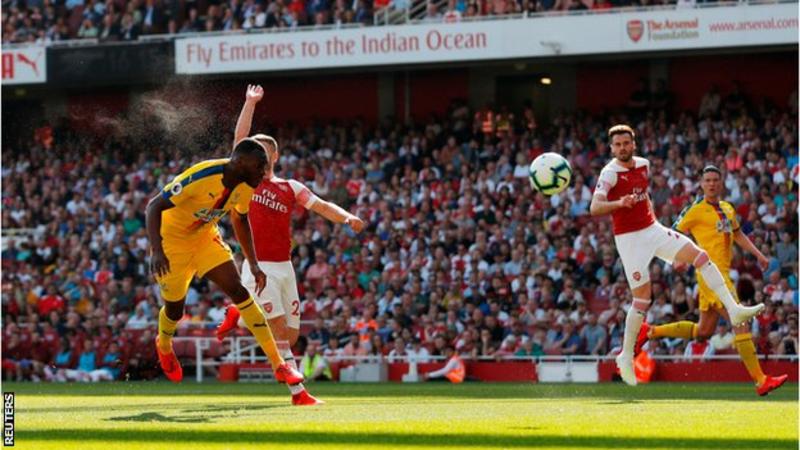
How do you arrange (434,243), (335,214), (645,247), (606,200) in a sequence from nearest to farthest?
1. (335,214)
2. (606,200)
3. (645,247)
4. (434,243)

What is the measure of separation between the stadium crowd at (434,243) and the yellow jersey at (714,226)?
587cm

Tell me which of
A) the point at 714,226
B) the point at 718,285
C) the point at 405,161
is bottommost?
the point at 718,285

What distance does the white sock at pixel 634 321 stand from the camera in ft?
49.3

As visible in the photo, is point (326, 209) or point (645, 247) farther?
point (645, 247)

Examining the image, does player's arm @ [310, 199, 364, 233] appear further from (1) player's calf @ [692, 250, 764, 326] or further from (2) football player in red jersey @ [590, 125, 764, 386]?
(1) player's calf @ [692, 250, 764, 326]

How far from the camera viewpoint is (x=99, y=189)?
33594 millimetres

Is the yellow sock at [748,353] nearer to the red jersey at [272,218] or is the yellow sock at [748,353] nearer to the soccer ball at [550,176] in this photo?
the soccer ball at [550,176]

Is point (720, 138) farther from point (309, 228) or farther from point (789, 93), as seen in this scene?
point (309, 228)

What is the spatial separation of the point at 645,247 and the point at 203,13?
20770 mm

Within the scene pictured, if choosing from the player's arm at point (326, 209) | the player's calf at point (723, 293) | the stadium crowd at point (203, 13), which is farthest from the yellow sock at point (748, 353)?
the stadium crowd at point (203, 13)

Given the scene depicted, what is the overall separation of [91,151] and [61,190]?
1.85 metres

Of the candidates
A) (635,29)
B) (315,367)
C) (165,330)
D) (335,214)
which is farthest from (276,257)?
(635,29)

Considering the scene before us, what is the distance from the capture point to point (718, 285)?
14.5 meters

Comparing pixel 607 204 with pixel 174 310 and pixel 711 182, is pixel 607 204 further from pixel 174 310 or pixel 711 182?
pixel 174 310
